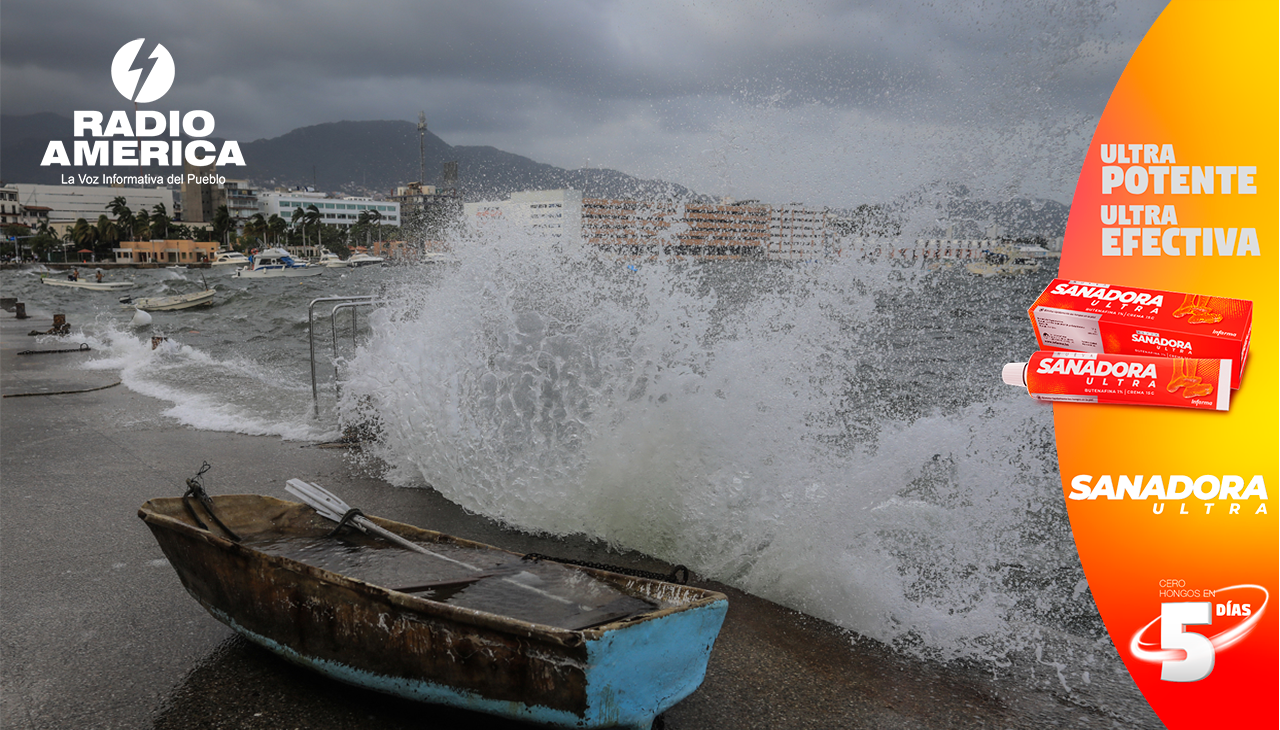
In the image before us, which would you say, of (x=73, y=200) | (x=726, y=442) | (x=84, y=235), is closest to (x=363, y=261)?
(x=84, y=235)

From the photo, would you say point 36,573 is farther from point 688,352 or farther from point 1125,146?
point 1125,146

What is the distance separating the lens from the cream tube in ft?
11.2

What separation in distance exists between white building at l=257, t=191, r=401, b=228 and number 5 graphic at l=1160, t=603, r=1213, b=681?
147304 mm

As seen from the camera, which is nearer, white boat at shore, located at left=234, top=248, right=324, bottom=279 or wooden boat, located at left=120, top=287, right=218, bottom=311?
wooden boat, located at left=120, top=287, right=218, bottom=311

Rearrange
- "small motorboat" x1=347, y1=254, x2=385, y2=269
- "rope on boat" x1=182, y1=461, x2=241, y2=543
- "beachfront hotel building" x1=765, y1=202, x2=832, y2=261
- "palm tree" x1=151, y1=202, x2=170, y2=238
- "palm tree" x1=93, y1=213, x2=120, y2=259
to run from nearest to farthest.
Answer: "rope on boat" x1=182, y1=461, x2=241, y2=543, "beachfront hotel building" x1=765, y1=202, x2=832, y2=261, "small motorboat" x1=347, y1=254, x2=385, y2=269, "palm tree" x1=93, y1=213, x2=120, y2=259, "palm tree" x1=151, y1=202, x2=170, y2=238

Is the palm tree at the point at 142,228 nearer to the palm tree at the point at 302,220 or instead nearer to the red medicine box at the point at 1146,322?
the palm tree at the point at 302,220

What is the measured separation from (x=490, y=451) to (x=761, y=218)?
4.07m

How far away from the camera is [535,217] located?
856 centimetres

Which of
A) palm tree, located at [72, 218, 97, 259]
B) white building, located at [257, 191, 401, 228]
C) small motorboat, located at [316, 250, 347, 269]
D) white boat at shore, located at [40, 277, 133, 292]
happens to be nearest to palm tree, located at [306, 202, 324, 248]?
small motorboat, located at [316, 250, 347, 269]

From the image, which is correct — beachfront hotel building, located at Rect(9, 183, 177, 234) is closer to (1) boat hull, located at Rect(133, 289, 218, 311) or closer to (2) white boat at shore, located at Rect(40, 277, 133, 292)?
(2) white boat at shore, located at Rect(40, 277, 133, 292)

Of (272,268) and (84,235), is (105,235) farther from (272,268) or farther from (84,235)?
(272,268)

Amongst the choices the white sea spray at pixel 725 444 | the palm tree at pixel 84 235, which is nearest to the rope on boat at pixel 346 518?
the white sea spray at pixel 725 444

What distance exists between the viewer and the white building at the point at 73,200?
126250 mm

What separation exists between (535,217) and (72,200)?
161m
